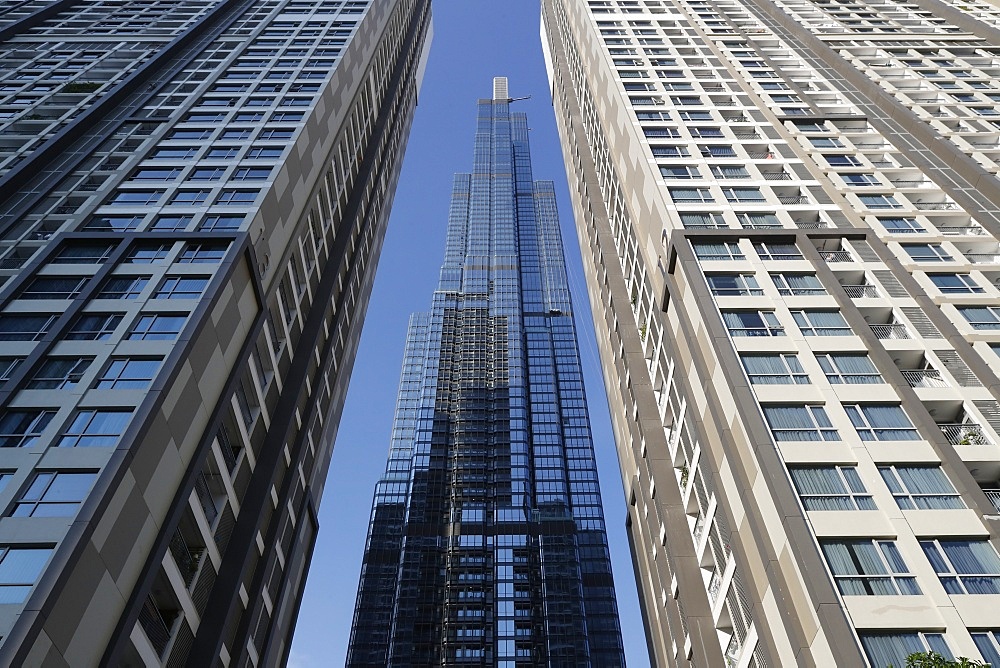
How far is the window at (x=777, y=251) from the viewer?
120 ft

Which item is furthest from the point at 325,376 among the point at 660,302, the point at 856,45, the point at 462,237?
the point at 462,237

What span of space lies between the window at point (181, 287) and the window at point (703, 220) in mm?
24114

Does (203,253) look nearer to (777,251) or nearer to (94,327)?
(94,327)

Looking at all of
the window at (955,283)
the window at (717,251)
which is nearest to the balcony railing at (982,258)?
the window at (955,283)

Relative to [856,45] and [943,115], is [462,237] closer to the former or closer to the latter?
[856,45]

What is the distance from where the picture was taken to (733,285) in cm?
3478

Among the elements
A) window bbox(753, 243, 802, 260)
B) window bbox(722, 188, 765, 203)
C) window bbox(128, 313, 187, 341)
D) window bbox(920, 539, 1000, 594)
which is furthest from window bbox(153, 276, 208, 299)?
window bbox(920, 539, 1000, 594)

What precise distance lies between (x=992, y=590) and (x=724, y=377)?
37.8ft

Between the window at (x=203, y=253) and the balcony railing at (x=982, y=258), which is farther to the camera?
the balcony railing at (x=982, y=258)

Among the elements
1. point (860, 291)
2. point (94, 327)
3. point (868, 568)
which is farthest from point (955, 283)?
point (94, 327)

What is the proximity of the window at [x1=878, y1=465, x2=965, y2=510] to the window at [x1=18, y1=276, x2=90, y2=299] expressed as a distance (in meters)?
32.7

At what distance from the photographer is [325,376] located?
46.7 metres

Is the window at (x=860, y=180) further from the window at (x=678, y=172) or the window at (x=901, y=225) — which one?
the window at (x=678, y=172)

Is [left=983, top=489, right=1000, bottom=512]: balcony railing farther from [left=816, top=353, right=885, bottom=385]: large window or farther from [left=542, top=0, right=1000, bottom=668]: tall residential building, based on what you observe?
[left=816, top=353, right=885, bottom=385]: large window
